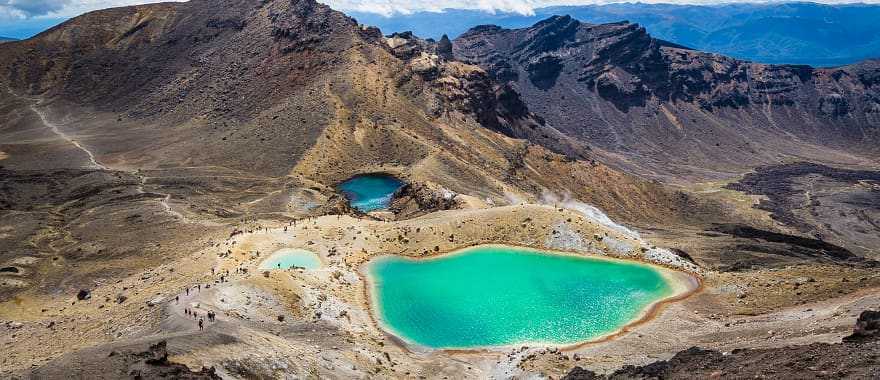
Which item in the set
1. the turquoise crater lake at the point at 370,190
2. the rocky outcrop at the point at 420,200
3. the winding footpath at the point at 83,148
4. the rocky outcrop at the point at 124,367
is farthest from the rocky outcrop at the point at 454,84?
the rocky outcrop at the point at 124,367

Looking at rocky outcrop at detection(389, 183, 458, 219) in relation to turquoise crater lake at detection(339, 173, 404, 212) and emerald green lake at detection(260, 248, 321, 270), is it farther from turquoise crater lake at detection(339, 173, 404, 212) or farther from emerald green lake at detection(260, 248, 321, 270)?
emerald green lake at detection(260, 248, 321, 270)

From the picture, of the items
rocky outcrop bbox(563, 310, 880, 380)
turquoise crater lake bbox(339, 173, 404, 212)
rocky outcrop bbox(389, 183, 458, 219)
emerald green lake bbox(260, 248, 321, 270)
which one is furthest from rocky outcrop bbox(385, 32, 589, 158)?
rocky outcrop bbox(563, 310, 880, 380)

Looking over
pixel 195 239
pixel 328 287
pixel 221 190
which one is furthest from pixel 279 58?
pixel 328 287

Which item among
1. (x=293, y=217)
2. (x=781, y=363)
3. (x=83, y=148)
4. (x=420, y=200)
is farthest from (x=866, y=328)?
(x=83, y=148)

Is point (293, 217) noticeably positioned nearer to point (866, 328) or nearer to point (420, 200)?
point (420, 200)

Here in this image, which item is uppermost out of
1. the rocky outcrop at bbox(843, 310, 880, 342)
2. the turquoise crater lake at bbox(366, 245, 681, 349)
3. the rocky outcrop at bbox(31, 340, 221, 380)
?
the rocky outcrop at bbox(31, 340, 221, 380)

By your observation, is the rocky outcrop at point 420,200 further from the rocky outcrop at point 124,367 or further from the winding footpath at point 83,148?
the rocky outcrop at point 124,367

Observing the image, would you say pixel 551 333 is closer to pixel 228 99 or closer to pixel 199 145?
pixel 199 145

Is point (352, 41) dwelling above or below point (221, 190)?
above
